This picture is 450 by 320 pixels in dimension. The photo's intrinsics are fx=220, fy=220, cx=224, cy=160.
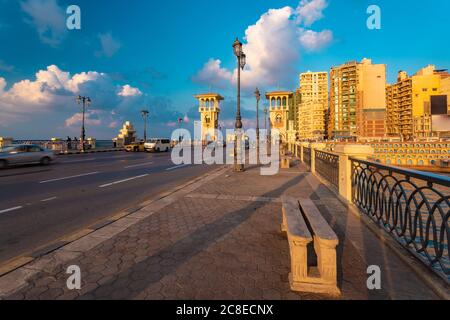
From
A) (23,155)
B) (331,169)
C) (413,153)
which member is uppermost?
(23,155)

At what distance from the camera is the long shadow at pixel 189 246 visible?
277 centimetres

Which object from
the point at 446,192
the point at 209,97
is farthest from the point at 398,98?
the point at 446,192

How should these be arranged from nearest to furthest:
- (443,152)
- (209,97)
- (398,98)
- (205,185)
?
(205,185) < (443,152) < (209,97) < (398,98)

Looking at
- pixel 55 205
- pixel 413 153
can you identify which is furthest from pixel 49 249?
pixel 413 153

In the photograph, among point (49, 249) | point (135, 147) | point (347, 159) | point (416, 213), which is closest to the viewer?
point (416, 213)

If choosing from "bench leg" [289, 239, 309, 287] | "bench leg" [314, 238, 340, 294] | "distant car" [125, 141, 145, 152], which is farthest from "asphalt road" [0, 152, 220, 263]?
"distant car" [125, 141, 145, 152]

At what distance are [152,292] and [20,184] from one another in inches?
413

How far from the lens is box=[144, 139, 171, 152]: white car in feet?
116

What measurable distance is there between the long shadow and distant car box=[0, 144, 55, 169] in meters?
17.5

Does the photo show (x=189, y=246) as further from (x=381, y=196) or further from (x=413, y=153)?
(x=413, y=153)

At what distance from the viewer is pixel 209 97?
92375 millimetres

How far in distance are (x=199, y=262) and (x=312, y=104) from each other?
151 meters

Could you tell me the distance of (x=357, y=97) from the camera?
111625 millimetres
